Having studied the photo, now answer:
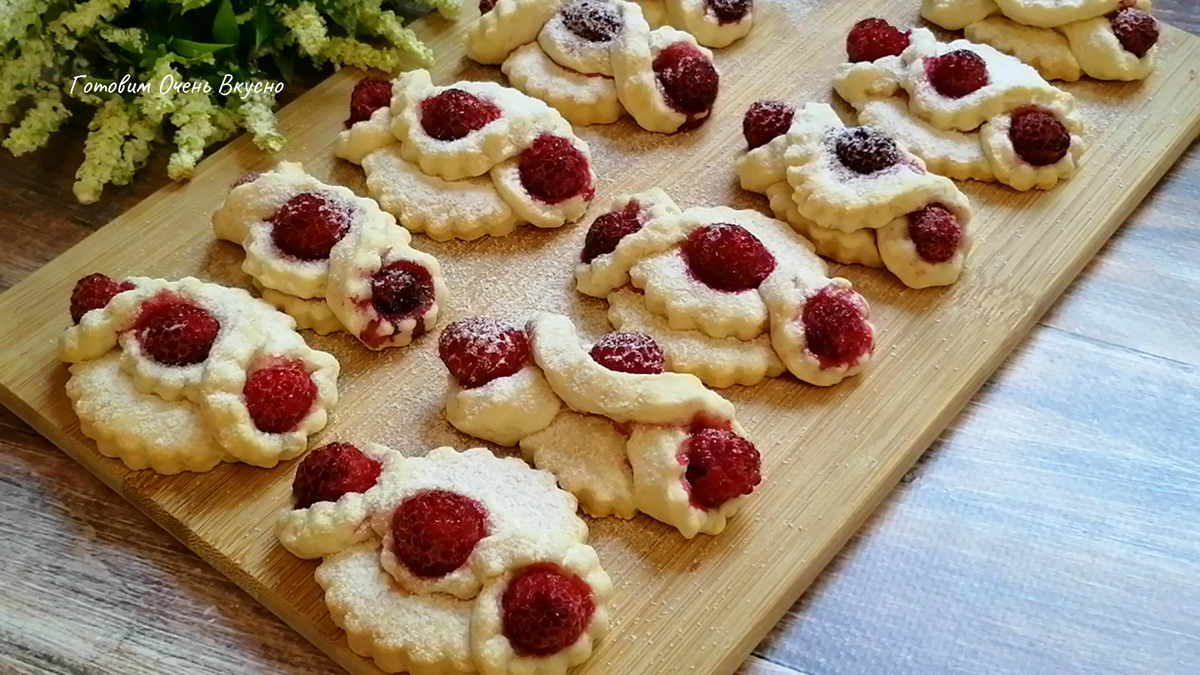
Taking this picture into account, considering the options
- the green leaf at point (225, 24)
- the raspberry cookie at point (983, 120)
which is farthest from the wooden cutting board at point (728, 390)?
the green leaf at point (225, 24)

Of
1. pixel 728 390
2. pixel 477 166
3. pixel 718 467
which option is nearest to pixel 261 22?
pixel 477 166

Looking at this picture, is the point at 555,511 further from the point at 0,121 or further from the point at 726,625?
the point at 0,121

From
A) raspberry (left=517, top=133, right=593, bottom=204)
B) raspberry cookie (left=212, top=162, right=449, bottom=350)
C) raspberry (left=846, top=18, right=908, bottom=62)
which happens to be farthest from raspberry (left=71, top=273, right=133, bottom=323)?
raspberry (left=846, top=18, right=908, bottom=62)

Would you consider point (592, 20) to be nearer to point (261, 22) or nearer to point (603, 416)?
point (261, 22)

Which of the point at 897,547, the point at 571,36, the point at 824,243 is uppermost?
the point at 571,36

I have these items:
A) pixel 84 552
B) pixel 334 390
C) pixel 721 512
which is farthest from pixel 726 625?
pixel 84 552
